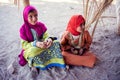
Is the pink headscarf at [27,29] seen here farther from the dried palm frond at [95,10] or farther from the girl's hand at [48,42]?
the dried palm frond at [95,10]

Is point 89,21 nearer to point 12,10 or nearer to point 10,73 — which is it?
point 10,73

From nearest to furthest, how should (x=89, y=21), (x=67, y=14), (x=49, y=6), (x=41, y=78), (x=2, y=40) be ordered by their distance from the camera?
1. (x=41, y=78)
2. (x=89, y=21)
3. (x=2, y=40)
4. (x=67, y=14)
5. (x=49, y=6)

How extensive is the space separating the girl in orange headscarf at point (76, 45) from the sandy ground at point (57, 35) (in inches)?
2.9

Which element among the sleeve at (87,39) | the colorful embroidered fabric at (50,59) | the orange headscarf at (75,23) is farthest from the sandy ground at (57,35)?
the orange headscarf at (75,23)

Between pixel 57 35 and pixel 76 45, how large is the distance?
0.70 meters

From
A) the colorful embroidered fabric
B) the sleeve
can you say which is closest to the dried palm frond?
the sleeve

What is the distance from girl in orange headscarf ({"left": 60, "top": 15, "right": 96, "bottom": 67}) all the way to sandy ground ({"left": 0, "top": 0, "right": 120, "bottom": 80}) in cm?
7

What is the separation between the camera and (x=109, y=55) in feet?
7.97

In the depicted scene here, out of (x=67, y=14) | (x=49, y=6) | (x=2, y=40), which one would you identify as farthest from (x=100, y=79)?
(x=49, y=6)

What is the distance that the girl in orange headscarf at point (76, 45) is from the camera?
2.16 meters

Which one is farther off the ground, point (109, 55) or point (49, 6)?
point (49, 6)

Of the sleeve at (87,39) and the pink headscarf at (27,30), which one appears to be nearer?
the pink headscarf at (27,30)

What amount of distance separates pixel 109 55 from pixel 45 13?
5.29 feet

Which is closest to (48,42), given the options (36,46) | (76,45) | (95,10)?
(36,46)
